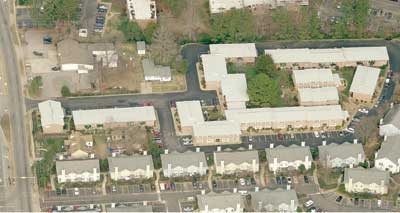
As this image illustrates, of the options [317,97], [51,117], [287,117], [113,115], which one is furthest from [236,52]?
[51,117]

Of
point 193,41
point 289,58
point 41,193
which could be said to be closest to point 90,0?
point 193,41

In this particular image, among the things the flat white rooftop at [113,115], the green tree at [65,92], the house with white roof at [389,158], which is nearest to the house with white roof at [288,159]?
the house with white roof at [389,158]

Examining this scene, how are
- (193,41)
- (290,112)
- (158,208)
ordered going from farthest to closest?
(193,41) → (290,112) → (158,208)

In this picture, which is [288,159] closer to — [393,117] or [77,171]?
[393,117]

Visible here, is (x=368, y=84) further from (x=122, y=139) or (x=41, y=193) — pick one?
(x=41, y=193)

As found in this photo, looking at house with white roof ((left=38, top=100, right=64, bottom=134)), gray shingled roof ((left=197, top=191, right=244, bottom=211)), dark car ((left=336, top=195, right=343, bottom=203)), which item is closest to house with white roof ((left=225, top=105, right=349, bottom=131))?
dark car ((left=336, top=195, right=343, bottom=203))

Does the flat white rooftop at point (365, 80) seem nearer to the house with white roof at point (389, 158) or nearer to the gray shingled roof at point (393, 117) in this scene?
the gray shingled roof at point (393, 117)
